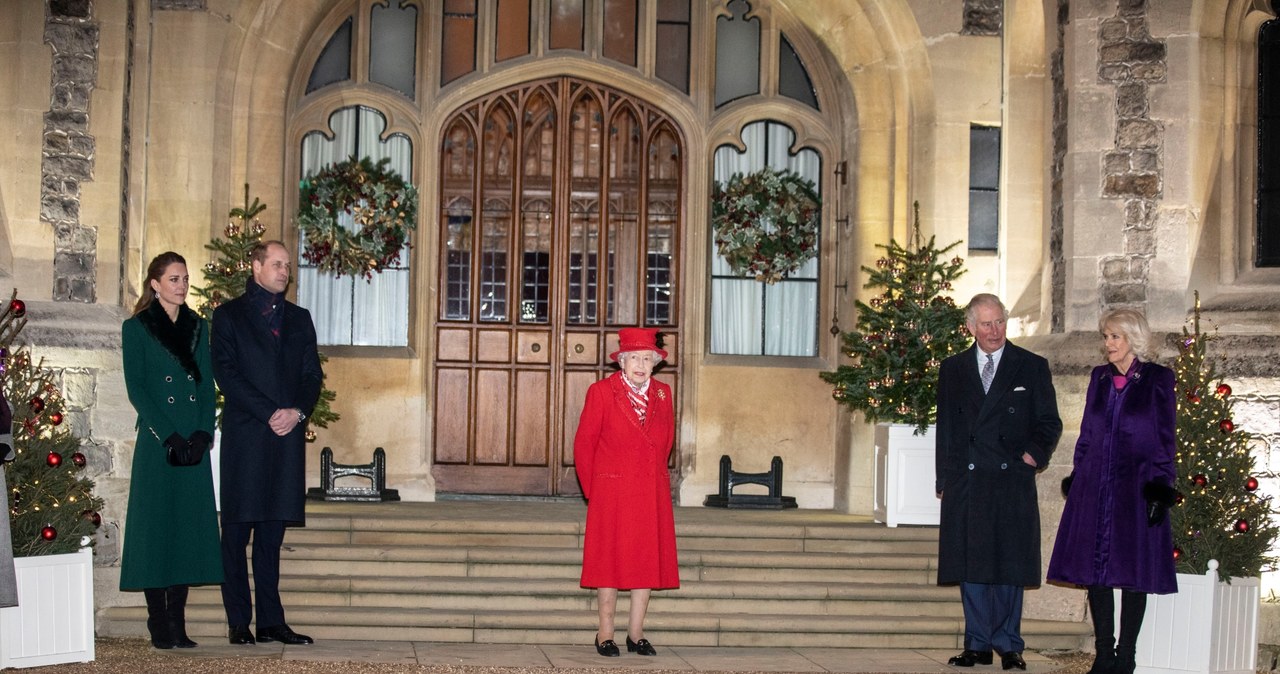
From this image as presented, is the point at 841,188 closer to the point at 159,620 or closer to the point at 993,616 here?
the point at 993,616

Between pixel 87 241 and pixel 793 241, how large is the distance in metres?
4.72

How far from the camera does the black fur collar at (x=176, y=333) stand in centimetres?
695

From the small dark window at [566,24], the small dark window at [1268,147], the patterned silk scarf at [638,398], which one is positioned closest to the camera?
the patterned silk scarf at [638,398]

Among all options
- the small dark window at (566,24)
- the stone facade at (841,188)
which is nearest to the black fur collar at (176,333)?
the stone facade at (841,188)

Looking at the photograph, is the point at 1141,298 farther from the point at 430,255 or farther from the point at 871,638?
the point at 430,255

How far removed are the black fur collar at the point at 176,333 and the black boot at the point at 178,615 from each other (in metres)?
0.94

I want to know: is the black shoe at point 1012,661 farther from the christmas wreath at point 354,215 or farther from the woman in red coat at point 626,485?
the christmas wreath at point 354,215

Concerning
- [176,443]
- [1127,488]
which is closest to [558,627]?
[176,443]

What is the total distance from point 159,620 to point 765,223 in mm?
5517

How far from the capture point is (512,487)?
11070 mm

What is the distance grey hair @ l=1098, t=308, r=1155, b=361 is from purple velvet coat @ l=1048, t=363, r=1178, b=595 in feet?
0.26

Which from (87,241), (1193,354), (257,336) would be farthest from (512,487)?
(1193,354)

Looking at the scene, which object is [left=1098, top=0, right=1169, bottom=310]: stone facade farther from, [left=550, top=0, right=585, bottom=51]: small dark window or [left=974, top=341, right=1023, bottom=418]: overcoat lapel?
[left=550, top=0, right=585, bottom=51]: small dark window

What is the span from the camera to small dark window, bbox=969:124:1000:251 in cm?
1062
